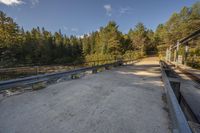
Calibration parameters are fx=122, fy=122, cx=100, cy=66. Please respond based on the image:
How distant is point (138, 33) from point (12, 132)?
168 feet

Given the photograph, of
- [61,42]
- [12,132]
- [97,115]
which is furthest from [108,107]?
[61,42]

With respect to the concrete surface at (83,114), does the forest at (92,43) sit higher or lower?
higher

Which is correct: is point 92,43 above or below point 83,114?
above

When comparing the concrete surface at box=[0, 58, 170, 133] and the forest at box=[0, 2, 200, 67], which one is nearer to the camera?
the concrete surface at box=[0, 58, 170, 133]

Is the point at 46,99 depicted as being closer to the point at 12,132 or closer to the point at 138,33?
the point at 12,132

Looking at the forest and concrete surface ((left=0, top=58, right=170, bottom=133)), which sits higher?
the forest

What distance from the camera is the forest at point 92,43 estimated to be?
27.4m

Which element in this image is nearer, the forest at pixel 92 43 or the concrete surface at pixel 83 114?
the concrete surface at pixel 83 114

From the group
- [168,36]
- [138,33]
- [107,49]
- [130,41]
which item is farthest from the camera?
[130,41]

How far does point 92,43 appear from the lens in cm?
6319

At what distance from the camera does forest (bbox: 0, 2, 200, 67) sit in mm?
27391

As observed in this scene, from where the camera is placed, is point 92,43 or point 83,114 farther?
point 92,43

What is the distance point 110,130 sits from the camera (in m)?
2.35

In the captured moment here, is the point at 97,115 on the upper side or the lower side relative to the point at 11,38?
lower
